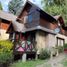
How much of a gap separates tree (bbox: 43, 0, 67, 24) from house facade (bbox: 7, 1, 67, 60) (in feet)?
28.8

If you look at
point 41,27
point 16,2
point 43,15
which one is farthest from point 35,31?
point 16,2

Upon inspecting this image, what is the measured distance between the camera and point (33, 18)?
26125mm

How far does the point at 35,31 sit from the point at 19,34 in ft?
7.22

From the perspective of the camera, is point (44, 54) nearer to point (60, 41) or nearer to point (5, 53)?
point (5, 53)

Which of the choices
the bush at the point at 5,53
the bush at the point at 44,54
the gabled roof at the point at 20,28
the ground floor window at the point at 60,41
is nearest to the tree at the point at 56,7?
the ground floor window at the point at 60,41

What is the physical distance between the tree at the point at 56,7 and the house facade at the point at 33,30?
8.77m

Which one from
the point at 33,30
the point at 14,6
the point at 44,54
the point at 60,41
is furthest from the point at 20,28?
the point at 14,6

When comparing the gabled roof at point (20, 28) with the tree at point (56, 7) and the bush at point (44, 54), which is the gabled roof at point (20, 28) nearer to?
the bush at point (44, 54)

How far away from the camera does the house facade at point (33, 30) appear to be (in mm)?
23698

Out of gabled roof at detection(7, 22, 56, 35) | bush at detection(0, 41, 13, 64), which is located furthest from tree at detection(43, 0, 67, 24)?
bush at detection(0, 41, 13, 64)

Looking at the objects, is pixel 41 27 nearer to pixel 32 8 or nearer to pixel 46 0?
pixel 32 8

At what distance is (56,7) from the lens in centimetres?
3806

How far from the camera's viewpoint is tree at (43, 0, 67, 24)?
124 feet

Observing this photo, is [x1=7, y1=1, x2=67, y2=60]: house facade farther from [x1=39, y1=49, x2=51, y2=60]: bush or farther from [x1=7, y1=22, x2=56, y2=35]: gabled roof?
[x1=39, y1=49, x2=51, y2=60]: bush
